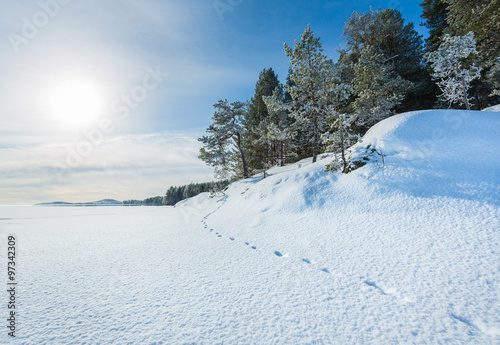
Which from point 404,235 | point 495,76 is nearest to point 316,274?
point 404,235

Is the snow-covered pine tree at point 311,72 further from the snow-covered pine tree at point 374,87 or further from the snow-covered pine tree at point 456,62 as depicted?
the snow-covered pine tree at point 456,62

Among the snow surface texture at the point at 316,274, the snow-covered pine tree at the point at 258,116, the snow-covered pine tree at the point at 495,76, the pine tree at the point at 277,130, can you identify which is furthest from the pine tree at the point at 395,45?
the snow surface texture at the point at 316,274

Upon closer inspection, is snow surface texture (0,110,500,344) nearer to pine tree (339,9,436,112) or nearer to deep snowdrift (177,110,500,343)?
deep snowdrift (177,110,500,343)

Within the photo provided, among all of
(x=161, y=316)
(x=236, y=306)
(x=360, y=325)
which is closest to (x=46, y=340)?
(x=161, y=316)

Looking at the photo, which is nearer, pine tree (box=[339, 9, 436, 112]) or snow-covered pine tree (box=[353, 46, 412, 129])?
snow-covered pine tree (box=[353, 46, 412, 129])

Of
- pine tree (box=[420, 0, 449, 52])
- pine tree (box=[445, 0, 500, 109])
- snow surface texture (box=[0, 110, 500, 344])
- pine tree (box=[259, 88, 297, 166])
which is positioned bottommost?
snow surface texture (box=[0, 110, 500, 344])

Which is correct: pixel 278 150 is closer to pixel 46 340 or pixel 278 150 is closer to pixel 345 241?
pixel 345 241

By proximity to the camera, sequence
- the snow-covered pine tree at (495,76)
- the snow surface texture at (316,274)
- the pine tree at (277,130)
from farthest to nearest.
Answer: the pine tree at (277,130) → the snow-covered pine tree at (495,76) → the snow surface texture at (316,274)

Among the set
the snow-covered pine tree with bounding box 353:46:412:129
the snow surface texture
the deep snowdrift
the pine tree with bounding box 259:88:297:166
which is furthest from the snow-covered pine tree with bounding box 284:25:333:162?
the snow surface texture

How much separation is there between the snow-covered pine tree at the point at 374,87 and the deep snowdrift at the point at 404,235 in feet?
29.1

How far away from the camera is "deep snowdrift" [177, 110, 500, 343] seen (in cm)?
186

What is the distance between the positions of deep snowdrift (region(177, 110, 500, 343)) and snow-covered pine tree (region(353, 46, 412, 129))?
8871 mm

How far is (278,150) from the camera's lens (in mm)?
23984

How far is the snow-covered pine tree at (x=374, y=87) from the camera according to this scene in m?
15.8
